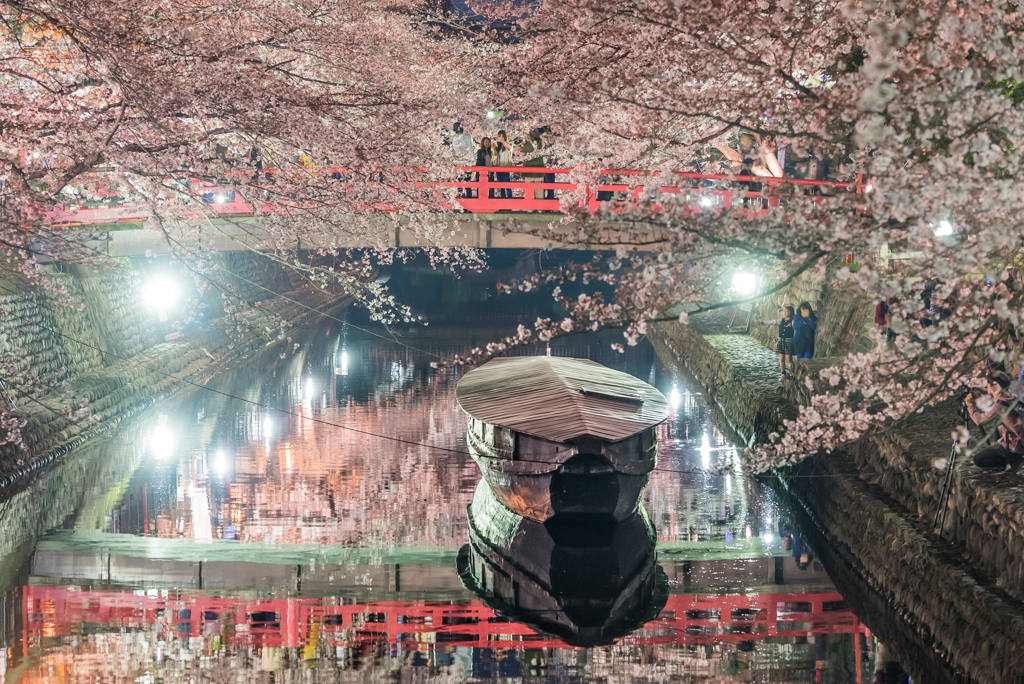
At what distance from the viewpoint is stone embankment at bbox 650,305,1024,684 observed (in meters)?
7.43

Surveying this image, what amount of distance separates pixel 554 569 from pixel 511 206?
32.2 ft

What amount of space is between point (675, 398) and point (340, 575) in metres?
12.6

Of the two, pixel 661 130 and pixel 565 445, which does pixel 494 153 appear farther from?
pixel 565 445

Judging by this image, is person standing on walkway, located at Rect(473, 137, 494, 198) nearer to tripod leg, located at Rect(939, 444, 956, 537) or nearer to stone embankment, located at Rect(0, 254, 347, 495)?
stone embankment, located at Rect(0, 254, 347, 495)

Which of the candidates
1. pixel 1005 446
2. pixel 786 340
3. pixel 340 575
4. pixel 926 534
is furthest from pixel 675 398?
pixel 1005 446

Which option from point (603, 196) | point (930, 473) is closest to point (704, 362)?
point (603, 196)

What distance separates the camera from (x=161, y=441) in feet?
60.4

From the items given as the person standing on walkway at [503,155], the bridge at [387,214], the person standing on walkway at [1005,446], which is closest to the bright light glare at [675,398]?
the bridge at [387,214]

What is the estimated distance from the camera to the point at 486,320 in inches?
1518

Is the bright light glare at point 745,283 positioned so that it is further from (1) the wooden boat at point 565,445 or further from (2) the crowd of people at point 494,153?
(1) the wooden boat at point 565,445

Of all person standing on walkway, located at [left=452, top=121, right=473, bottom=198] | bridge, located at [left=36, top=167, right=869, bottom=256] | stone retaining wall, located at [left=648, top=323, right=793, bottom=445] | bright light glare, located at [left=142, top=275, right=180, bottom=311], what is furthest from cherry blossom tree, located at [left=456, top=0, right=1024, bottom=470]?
bright light glare, located at [left=142, top=275, right=180, bottom=311]

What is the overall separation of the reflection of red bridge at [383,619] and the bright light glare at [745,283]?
532 inches

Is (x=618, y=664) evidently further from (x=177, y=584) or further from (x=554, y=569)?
(x=177, y=584)

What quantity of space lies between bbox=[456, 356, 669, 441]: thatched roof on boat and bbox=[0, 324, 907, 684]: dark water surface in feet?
5.19
